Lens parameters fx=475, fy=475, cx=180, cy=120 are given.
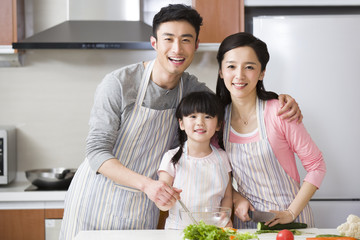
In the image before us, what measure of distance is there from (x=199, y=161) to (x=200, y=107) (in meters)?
0.20

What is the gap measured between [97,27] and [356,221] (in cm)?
191

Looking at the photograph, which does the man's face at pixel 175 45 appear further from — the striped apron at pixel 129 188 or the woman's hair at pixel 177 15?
the striped apron at pixel 129 188

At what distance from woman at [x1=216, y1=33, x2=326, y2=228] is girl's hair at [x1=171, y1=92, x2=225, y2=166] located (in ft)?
0.22

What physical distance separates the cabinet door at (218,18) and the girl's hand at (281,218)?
135 centimetres

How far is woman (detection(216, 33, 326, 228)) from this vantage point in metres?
1.71

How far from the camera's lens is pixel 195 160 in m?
1.80

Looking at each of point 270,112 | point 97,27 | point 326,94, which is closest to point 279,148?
point 270,112

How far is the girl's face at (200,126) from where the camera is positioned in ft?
5.83

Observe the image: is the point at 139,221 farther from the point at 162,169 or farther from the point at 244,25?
the point at 244,25

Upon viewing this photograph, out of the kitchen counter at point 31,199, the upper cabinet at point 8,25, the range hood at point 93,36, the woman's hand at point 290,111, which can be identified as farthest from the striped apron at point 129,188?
the upper cabinet at point 8,25

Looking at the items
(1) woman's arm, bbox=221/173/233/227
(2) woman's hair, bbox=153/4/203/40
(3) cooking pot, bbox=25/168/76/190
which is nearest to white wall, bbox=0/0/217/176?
(3) cooking pot, bbox=25/168/76/190

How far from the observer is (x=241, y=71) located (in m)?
1.73

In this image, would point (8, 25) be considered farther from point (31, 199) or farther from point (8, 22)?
point (31, 199)

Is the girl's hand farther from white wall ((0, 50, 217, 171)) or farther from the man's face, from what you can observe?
white wall ((0, 50, 217, 171))
